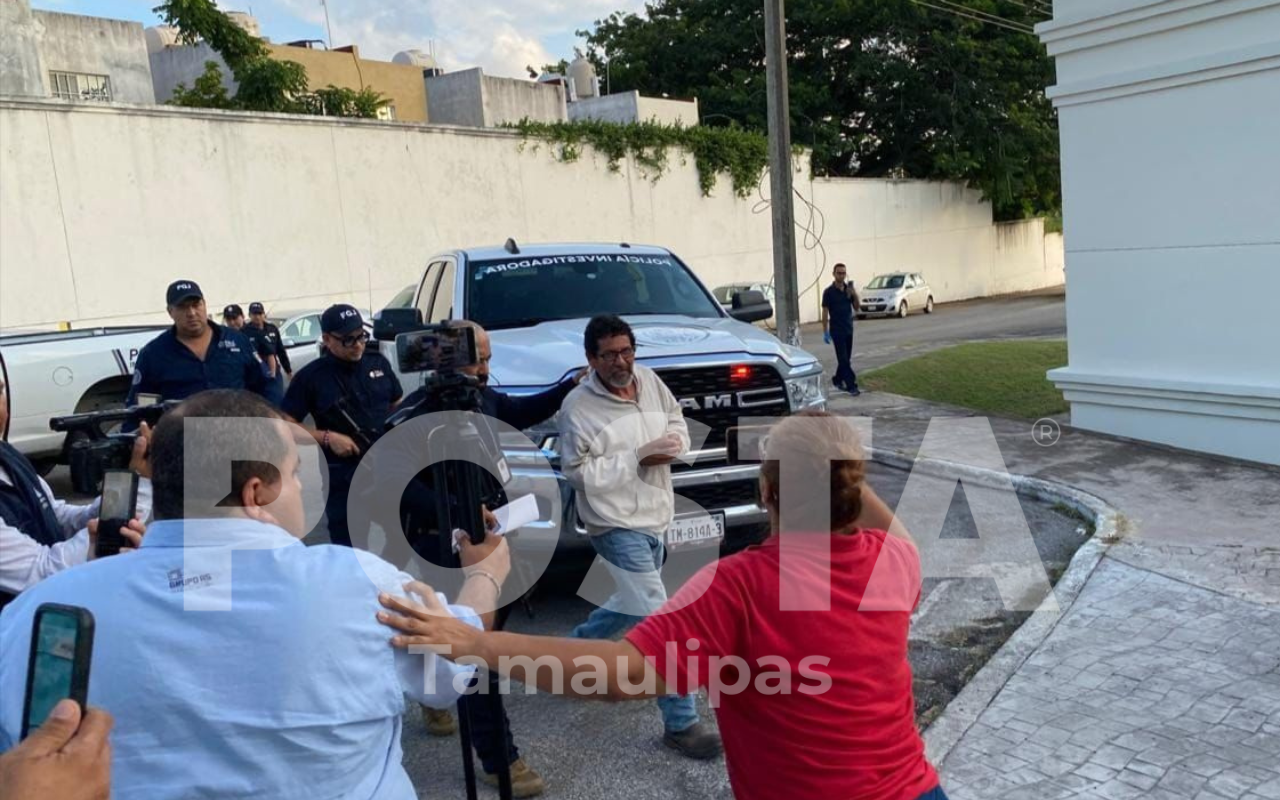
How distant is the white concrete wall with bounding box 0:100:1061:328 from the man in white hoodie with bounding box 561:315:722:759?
15205 millimetres

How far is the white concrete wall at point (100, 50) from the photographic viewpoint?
23.0 meters

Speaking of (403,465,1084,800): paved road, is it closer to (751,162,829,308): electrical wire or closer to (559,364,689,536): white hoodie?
(559,364,689,536): white hoodie

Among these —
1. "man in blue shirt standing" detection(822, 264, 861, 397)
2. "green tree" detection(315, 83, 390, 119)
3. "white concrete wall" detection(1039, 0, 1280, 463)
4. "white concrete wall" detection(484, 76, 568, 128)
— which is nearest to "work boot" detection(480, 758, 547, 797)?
"white concrete wall" detection(1039, 0, 1280, 463)

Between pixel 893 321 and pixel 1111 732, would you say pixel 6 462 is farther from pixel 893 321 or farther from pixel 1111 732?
pixel 893 321

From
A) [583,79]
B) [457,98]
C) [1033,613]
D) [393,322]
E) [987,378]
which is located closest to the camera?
[1033,613]

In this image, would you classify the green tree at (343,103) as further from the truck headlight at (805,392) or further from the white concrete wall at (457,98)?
the truck headlight at (805,392)

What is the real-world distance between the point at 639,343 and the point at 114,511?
3382 mm

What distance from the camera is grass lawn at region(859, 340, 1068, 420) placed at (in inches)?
450

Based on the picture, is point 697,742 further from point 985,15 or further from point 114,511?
point 985,15

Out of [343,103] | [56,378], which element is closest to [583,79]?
[343,103]

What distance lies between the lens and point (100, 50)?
79.3 feet

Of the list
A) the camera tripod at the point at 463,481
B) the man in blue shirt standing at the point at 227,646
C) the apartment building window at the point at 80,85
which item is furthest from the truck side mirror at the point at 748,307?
the apartment building window at the point at 80,85

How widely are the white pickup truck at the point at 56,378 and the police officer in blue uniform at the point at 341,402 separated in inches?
211

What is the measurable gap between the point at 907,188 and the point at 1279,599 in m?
34.0
